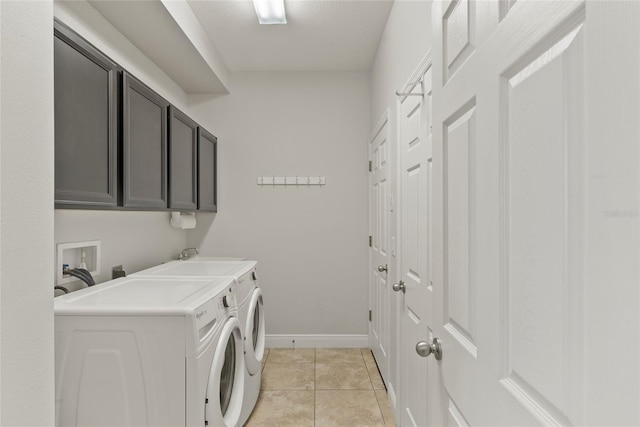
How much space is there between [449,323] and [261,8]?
2.22m

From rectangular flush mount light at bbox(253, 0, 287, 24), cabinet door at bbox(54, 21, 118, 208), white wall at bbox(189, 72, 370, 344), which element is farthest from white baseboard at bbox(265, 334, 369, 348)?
rectangular flush mount light at bbox(253, 0, 287, 24)

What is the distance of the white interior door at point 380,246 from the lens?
241 cm

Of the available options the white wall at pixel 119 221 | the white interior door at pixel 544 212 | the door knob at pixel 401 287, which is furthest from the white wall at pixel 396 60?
the white wall at pixel 119 221

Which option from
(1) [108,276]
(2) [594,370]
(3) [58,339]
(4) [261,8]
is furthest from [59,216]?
(2) [594,370]

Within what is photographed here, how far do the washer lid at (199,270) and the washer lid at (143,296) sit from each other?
0.11 meters

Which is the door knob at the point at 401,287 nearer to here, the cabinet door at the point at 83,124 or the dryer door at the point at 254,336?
the dryer door at the point at 254,336

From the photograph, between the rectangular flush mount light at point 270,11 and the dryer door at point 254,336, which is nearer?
the dryer door at point 254,336

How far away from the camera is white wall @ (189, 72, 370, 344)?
3.26 metres

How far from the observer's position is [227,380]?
5.80 ft

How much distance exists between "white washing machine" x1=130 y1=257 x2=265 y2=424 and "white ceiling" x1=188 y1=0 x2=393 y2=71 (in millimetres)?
1698

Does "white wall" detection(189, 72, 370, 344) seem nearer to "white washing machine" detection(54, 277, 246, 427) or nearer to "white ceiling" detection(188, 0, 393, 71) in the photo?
"white ceiling" detection(188, 0, 393, 71)

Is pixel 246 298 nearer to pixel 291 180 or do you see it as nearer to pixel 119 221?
pixel 119 221

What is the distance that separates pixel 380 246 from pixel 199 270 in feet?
4.40

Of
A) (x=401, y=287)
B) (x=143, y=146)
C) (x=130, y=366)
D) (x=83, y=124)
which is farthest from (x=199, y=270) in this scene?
(x=401, y=287)
